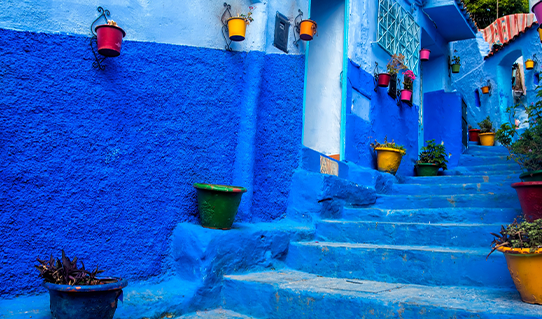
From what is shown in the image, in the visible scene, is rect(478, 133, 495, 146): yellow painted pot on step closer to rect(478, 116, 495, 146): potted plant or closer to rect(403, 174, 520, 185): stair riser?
rect(478, 116, 495, 146): potted plant

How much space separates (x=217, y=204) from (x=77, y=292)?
4.17ft

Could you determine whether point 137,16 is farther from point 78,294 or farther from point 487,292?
point 487,292

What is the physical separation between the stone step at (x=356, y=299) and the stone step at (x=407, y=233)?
596 millimetres

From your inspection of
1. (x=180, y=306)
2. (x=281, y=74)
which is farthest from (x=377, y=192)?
(x=180, y=306)

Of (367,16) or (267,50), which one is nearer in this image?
(267,50)

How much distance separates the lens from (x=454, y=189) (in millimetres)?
4918

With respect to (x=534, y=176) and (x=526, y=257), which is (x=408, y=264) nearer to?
(x=526, y=257)

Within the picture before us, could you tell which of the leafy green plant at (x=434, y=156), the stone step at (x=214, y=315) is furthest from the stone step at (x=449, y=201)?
the leafy green plant at (x=434, y=156)

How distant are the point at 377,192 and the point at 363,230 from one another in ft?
5.39

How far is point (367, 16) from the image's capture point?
6062mm

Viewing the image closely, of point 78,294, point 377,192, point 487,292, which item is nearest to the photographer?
point 78,294

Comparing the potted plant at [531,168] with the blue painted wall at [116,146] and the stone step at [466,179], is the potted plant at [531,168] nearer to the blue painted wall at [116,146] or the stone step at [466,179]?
the stone step at [466,179]

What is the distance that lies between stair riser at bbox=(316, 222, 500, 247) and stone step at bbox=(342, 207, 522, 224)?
19.0 inches

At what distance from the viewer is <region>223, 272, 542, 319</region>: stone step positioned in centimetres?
223
